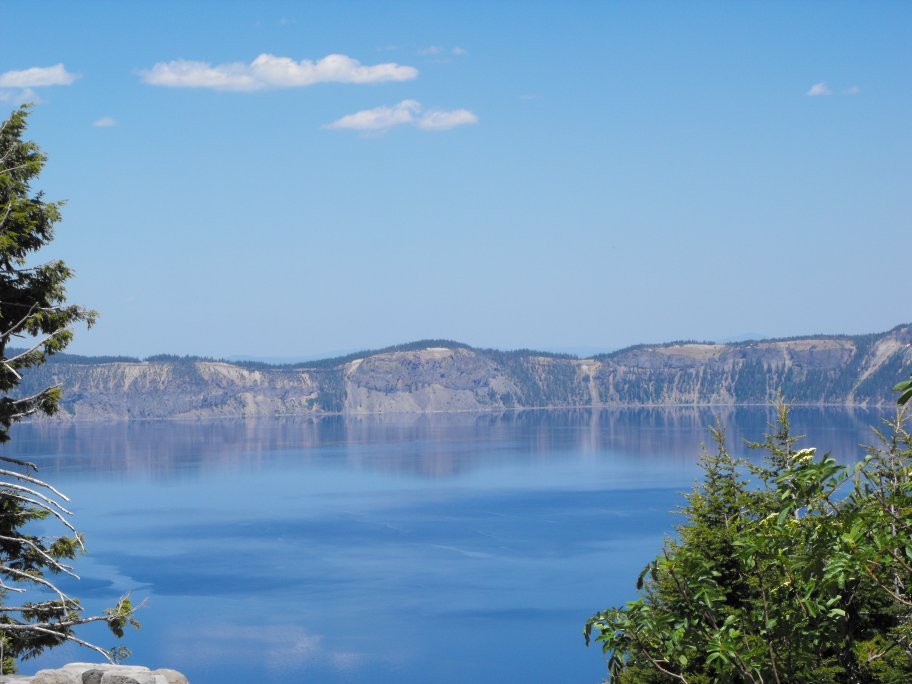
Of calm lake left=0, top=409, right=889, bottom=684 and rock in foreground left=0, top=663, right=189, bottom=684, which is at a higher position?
rock in foreground left=0, top=663, right=189, bottom=684

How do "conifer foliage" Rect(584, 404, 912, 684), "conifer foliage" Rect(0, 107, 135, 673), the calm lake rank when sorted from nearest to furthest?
1. "conifer foliage" Rect(584, 404, 912, 684)
2. "conifer foliage" Rect(0, 107, 135, 673)
3. the calm lake

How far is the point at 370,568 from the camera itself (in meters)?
102

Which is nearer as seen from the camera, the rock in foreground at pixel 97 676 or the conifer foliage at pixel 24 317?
the rock in foreground at pixel 97 676

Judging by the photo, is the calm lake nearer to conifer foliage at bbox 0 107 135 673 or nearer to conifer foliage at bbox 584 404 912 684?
conifer foliage at bbox 0 107 135 673

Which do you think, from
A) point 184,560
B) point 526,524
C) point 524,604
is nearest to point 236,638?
point 524,604

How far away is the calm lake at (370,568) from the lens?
230 ft

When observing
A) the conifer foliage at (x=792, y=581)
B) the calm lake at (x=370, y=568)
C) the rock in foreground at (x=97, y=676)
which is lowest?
the calm lake at (x=370, y=568)

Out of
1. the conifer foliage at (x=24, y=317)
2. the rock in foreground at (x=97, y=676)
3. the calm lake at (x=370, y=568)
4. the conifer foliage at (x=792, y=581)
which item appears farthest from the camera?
the calm lake at (x=370, y=568)

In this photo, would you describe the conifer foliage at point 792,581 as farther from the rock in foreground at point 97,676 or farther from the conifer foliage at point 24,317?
the conifer foliage at point 24,317

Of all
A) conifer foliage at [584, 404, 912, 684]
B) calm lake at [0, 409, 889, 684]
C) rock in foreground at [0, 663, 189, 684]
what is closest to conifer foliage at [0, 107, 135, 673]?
rock in foreground at [0, 663, 189, 684]

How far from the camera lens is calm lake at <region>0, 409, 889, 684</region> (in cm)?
7000

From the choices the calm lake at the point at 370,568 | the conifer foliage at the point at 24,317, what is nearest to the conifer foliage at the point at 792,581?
the conifer foliage at the point at 24,317

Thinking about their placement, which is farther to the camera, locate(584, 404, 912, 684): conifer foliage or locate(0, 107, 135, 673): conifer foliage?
locate(0, 107, 135, 673): conifer foliage

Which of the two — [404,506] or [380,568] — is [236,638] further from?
[404,506]
